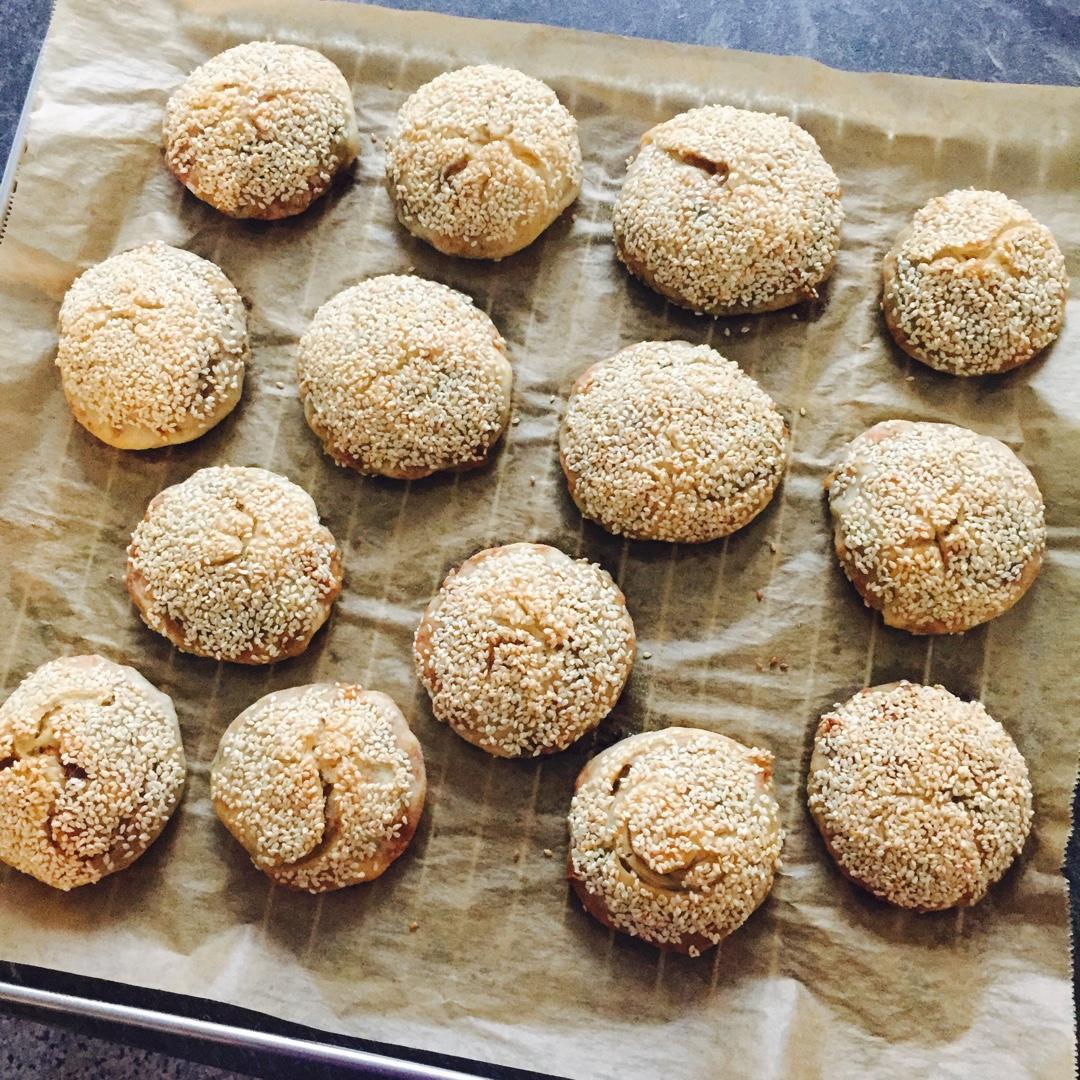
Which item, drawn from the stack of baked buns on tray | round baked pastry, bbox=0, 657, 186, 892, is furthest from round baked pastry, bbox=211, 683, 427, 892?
round baked pastry, bbox=0, 657, 186, 892

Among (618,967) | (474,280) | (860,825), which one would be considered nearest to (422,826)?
(618,967)

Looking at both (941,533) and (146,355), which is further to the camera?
(146,355)

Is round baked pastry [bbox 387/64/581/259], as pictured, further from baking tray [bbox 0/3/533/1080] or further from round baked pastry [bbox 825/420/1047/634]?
baking tray [bbox 0/3/533/1080]

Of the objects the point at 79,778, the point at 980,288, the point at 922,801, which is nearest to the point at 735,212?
Result: the point at 980,288

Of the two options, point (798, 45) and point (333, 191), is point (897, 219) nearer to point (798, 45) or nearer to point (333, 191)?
point (798, 45)

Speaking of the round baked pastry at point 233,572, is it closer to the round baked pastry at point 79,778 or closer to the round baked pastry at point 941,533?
the round baked pastry at point 79,778

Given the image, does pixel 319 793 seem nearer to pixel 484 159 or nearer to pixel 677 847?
pixel 677 847
